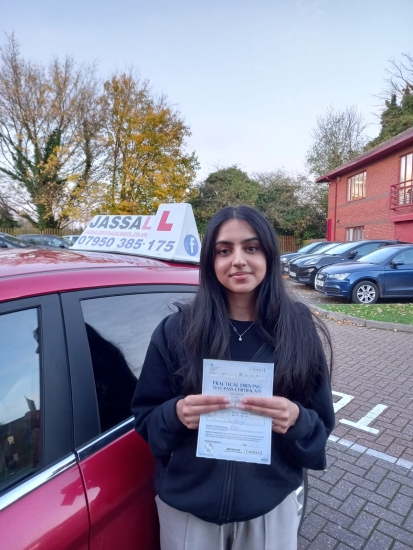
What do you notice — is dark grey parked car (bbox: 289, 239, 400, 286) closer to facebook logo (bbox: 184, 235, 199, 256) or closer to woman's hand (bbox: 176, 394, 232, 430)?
facebook logo (bbox: 184, 235, 199, 256)

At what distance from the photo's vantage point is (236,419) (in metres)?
1.09

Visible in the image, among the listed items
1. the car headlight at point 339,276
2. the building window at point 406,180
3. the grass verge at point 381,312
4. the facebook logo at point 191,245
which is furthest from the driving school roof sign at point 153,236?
the building window at point 406,180

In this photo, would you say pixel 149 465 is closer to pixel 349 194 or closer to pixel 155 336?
pixel 155 336

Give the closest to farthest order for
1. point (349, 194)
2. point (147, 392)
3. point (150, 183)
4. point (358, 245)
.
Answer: point (147, 392)
point (358, 245)
point (150, 183)
point (349, 194)

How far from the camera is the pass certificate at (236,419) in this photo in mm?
1084

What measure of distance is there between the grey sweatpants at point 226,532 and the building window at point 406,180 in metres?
19.5

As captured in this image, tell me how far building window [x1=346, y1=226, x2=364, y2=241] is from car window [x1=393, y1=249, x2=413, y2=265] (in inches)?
493

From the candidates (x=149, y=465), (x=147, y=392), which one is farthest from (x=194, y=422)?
(x=149, y=465)

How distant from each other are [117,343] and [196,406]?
51 cm

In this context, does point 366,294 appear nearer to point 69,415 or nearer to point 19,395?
point 69,415

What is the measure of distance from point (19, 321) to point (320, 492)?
253 cm

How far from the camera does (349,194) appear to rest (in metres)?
23.8

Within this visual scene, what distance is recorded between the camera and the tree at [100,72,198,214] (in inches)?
713

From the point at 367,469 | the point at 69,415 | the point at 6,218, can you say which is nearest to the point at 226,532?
the point at 69,415
